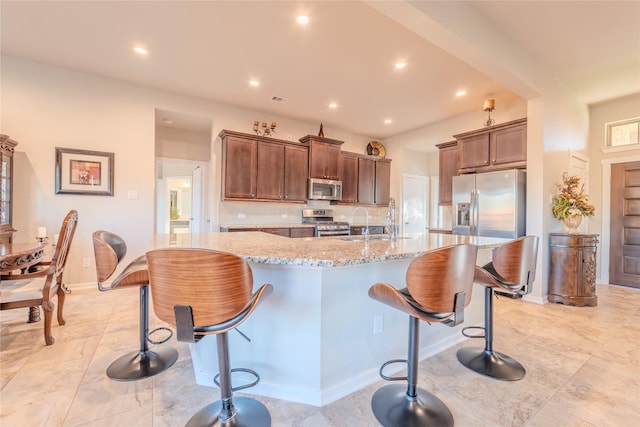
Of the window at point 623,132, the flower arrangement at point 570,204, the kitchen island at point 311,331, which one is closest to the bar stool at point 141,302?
the kitchen island at point 311,331

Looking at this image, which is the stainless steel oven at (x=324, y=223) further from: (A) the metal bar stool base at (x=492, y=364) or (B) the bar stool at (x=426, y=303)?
(B) the bar stool at (x=426, y=303)

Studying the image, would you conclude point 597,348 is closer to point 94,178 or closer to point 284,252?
point 284,252

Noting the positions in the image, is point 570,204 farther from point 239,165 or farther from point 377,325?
point 239,165

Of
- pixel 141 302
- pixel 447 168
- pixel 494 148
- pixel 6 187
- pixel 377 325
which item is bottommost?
pixel 377 325

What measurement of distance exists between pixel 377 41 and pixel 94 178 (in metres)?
4.01

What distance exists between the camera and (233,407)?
56.1 inches

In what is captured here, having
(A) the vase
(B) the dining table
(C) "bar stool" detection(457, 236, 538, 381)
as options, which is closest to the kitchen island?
(C) "bar stool" detection(457, 236, 538, 381)

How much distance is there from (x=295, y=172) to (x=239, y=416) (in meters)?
4.10

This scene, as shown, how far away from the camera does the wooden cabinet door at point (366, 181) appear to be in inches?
237

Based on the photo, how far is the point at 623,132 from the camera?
445 centimetres

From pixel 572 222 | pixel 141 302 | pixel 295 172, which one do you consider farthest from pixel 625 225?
pixel 141 302

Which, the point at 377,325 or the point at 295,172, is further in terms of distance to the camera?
the point at 295,172

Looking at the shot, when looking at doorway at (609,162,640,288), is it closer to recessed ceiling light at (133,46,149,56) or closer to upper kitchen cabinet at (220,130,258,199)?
upper kitchen cabinet at (220,130,258,199)

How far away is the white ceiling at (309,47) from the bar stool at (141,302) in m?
2.17
